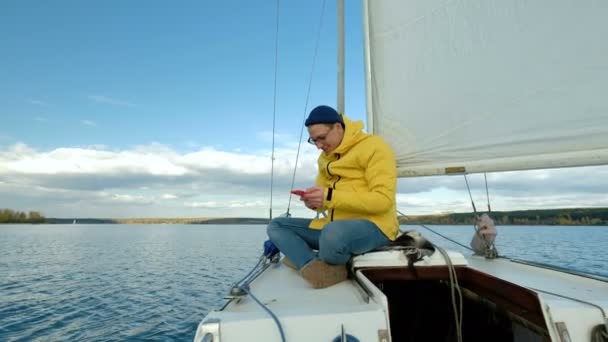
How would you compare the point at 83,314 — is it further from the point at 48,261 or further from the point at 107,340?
the point at 48,261

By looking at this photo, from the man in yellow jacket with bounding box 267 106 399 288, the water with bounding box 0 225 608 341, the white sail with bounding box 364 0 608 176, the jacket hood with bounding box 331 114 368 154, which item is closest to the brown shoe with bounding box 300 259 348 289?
the man in yellow jacket with bounding box 267 106 399 288

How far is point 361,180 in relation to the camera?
2756 millimetres

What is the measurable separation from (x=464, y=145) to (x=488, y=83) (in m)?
0.60

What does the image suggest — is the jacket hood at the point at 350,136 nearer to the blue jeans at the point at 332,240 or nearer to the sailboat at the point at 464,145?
the blue jeans at the point at 332,240

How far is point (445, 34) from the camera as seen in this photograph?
348cm

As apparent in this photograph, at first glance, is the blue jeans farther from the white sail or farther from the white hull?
the white sail

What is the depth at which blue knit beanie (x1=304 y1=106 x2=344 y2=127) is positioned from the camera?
273 cm

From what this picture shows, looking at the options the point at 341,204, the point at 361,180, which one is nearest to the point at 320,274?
the point at 341,204

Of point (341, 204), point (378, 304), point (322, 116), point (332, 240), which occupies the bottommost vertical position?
point (378, 304)

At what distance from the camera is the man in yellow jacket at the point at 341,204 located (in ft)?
7.61

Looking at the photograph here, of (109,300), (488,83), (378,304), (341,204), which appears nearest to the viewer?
(378,304)

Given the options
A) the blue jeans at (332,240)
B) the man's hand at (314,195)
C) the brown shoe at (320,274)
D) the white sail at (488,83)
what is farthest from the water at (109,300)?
the man's hand at (314,195)

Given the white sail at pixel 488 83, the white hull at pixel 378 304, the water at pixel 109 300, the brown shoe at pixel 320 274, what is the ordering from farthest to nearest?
1. the water at pixel 109 300
2. the white sail at pixel 488 83
3. the brown shoe at pixel 320 274
4. the white hull at pixel 378 304

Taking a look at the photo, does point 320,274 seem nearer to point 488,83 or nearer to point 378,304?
point 378,304
